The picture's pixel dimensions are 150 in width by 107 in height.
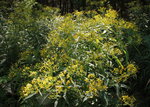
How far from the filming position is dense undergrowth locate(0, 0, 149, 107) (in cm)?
190

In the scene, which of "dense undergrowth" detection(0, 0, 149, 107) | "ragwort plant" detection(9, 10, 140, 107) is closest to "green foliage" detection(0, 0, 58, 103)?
"dense undergrowth" detection(0, 0, 149, 107)

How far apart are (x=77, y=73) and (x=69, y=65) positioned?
202mm

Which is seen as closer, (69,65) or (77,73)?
(77,73)

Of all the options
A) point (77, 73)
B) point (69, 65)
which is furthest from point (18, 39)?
point (77, 73)

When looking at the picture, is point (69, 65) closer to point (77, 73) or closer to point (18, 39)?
point (77, 73)

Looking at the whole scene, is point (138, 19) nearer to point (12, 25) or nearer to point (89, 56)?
point (89, 56)

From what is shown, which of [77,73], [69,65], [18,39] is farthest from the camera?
[18,39]

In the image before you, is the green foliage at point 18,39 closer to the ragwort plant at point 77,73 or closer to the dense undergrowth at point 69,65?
the dense undergrowth at point 69,65

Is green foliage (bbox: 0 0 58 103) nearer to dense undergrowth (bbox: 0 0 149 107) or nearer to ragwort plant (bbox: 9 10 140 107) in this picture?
dense undergrowth (bbox: 0 0 149 107)

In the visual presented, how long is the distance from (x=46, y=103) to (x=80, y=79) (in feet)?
1.38

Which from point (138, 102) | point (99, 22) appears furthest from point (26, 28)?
point (138, 102)

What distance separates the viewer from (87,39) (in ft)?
7.68

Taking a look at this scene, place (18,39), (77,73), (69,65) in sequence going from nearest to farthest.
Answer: (77,73)
(69,65)
(18,39)

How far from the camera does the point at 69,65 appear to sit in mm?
2143
